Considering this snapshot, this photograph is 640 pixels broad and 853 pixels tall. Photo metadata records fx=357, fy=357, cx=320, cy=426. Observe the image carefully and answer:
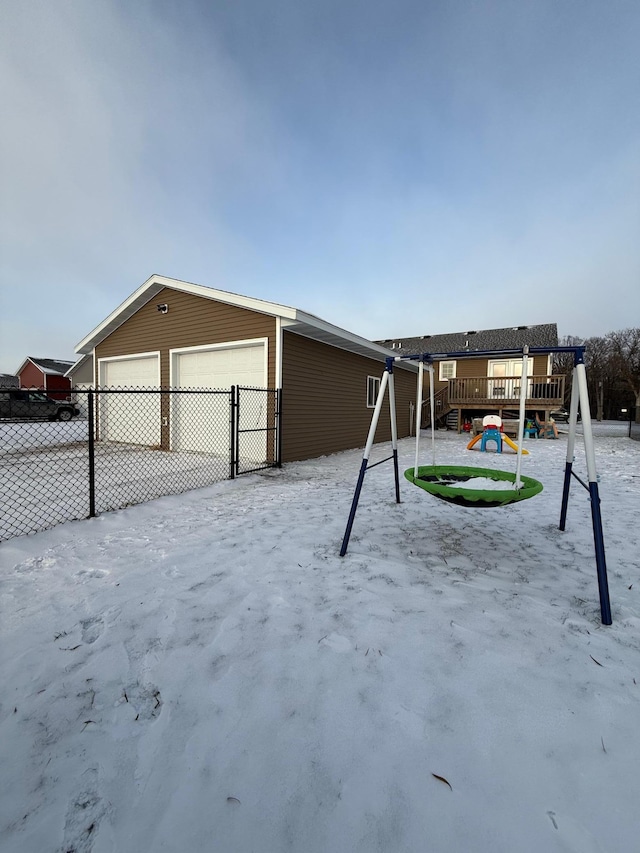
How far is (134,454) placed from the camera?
8898mm

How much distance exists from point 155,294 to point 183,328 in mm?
1523

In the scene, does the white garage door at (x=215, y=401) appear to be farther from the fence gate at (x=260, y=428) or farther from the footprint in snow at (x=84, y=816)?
the footprint in snow at (x=84, y=816)

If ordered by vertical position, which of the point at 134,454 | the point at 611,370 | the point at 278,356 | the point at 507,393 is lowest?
the point at 134,454

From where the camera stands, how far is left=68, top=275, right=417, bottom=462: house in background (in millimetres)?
7645

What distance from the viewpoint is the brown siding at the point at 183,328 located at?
25.3 feet

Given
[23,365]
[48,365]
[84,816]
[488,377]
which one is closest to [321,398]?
[84,816]

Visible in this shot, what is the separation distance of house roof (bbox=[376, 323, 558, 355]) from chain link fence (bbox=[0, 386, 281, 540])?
14.2 metres

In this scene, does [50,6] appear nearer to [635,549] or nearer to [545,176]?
[635,549]

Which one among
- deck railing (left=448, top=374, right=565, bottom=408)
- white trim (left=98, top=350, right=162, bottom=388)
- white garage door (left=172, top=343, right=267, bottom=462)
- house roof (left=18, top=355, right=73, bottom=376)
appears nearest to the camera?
white garage door (left=172, top=343, right=267, bottom=462)

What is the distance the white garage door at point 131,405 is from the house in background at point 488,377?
38.6 ft

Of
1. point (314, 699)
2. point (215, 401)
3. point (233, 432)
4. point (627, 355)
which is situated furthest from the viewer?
point (627, 355)

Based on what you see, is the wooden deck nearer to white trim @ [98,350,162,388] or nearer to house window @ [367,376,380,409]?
house window @ [367,376,380,409]

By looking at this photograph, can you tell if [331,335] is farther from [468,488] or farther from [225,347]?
[468,488]

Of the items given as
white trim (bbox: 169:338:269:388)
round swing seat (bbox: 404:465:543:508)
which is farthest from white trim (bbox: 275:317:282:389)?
round swing seat (bbox: 404:465:543:508)
